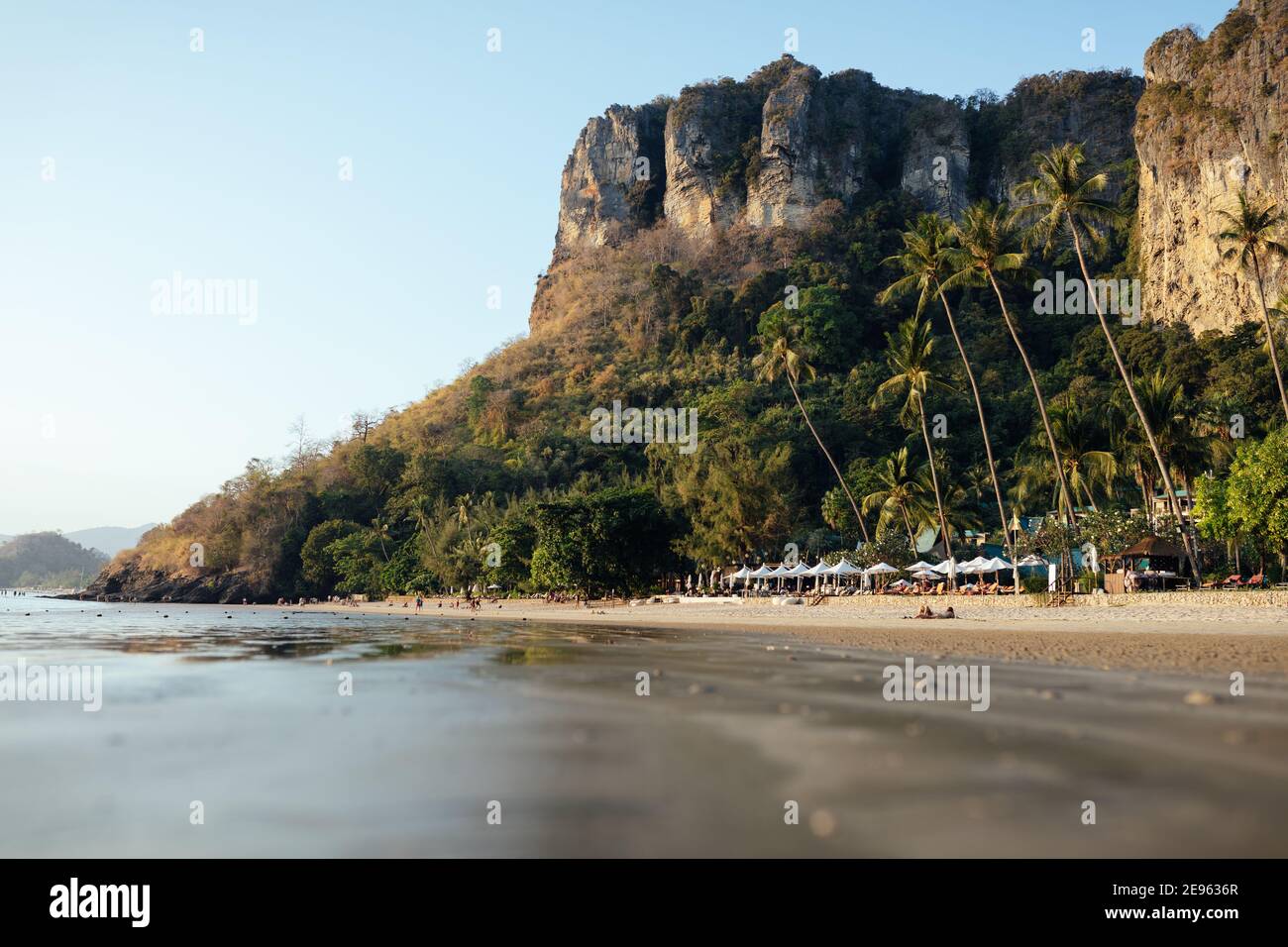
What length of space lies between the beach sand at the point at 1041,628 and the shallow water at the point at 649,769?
13.9 feet

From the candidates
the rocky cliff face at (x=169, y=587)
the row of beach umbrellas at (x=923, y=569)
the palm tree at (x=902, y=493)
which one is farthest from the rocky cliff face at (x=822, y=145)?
the row of beach umbrellas at (x=923, y=569)

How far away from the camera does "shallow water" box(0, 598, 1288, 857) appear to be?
569 cm

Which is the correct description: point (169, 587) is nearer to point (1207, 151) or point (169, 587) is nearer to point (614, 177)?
point (614, 177)

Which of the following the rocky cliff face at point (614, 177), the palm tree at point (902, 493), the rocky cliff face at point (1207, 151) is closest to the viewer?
the palm tree at point (902, 493)

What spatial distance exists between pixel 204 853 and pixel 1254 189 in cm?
8557

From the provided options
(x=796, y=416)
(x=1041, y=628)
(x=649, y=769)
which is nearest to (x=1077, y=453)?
(x=1041, y=628)

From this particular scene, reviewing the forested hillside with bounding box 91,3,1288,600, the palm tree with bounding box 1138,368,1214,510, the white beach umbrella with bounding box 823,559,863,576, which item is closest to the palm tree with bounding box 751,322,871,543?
the forested hillside with bounding box 91,3,1288,600

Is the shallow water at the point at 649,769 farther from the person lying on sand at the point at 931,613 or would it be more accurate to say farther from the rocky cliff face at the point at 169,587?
the rocky cliff face at the point at 169,587

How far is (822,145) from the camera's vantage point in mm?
127250

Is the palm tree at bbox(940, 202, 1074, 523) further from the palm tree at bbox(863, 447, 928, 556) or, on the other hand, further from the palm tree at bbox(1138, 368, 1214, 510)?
the palm tree at bbox(863, 447, 928, 556)

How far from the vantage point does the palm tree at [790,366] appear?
58.1 m
